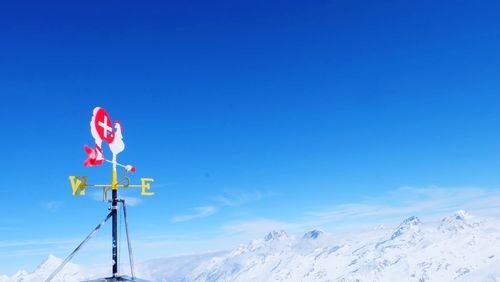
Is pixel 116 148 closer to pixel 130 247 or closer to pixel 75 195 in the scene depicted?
pixel 75 195

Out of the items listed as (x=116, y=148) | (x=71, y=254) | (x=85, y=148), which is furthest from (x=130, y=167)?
(x=71, y=254)

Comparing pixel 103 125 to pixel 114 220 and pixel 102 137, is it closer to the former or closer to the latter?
pixel 102 137

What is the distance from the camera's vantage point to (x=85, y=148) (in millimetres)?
10375

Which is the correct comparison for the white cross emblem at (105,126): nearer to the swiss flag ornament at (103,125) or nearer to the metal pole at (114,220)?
the swiss flag ornament at (103,125)

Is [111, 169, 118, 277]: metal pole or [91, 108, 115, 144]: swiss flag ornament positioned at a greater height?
[91, 108, 115, 144]: swiss flag ornament

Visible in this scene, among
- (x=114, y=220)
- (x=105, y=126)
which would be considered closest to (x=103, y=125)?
(x=105, y=126)

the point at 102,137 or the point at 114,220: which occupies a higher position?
the point at 102,137

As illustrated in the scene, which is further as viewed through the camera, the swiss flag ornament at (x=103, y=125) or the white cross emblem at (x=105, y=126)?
the white cross emblem at (x=105, y=126)

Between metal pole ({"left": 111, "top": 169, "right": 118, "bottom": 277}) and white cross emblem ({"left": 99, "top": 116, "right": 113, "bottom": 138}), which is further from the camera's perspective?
white cross emblem ({"left": 99, "top": 116, "right": 113, "bottom": 138})

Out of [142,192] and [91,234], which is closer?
[91,234]

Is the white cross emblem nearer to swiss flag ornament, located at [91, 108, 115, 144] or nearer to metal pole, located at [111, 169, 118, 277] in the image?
swiss flag ornament, located at [91, 108, 115, 144]

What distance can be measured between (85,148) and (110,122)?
0.99m

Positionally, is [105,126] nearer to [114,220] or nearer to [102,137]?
[102,137]

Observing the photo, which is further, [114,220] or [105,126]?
[105,126]
